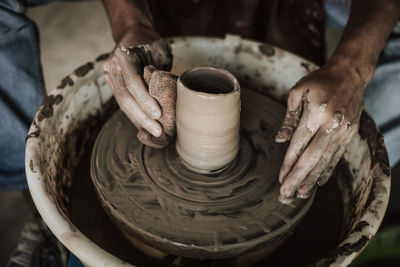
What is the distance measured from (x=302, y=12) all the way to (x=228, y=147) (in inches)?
38.2

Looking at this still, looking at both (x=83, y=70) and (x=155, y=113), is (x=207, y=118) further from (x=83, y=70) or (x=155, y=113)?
(x=83, y=70)

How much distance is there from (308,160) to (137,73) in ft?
1.71

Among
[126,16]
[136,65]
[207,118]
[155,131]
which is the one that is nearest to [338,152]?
[207,118]

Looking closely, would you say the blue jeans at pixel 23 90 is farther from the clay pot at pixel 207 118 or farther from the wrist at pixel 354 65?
the clay pot at pixel 207 118

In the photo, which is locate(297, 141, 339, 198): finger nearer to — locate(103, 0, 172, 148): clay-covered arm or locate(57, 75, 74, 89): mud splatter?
locate(103, 0, 172, 148): clay-covered arm

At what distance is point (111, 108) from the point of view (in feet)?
5.13

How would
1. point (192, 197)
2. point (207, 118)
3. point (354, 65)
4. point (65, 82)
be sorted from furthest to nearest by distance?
point (65, 82), point (354, 65), point (192, 197), point (207, 118)

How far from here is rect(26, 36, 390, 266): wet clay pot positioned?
3.20 feet

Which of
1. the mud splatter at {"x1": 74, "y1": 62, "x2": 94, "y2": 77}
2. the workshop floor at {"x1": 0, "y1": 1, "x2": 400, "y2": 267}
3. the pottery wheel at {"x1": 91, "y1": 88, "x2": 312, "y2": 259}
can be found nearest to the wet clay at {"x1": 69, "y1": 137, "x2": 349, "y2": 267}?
the pottery wheel at {"x1": 91, "y1": 88, "x2": 312, "y2": 259}

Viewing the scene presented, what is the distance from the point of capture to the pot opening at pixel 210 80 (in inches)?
41.3

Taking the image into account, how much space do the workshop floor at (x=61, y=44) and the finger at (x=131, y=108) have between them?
3.27 ft

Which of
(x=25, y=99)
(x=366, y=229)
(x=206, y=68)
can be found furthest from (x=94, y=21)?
(x=366, y=229)

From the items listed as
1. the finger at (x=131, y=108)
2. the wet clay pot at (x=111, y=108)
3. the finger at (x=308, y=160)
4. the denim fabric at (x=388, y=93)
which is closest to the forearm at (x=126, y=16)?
the wet clay pot at (x=111, y=108)

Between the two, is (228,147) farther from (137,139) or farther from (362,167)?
(362,167)
